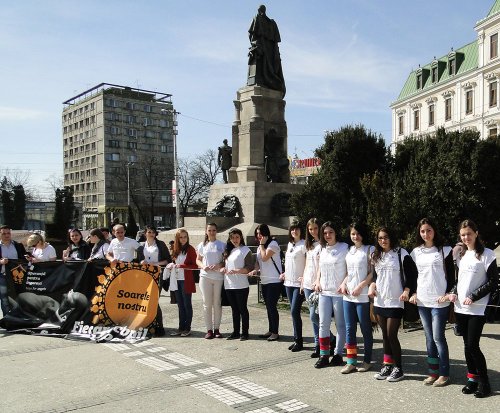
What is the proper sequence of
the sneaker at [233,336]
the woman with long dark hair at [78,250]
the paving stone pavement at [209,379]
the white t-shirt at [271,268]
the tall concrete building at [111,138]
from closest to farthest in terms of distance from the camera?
the paving stone pavement at [209,379]
the white t-shirt at [271,268]
the sneaker at [233,336]
the woman with long dark hair at [78,250]
the tall concrete building at [111,138]

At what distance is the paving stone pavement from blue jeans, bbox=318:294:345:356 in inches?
17.6

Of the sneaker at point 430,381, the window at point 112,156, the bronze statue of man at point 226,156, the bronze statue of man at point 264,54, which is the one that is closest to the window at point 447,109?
the bronze statue of man at point 264,54

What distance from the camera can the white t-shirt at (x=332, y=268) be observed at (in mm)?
6598

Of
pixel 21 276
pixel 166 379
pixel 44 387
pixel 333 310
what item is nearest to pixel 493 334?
pixel 333 310

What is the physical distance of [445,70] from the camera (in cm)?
5531

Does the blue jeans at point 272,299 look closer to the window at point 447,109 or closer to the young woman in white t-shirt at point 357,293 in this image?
the young woman in white t-shirt at point 357,293

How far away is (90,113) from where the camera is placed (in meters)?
105

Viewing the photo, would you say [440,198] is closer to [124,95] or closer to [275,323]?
[275,323]

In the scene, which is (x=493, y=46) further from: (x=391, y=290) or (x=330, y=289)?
(x=391, y=290)

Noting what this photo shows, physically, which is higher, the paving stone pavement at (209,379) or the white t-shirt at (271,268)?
the white t-shirt at (271,268)

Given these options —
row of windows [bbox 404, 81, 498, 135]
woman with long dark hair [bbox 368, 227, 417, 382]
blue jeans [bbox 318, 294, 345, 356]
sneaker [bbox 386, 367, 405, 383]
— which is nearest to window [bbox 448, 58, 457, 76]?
row of windows [bbox 404, 81, 498, 135]

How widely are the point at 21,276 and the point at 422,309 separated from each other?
719 cm

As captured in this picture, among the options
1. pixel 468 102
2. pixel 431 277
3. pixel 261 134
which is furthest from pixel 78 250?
pixel 468 102

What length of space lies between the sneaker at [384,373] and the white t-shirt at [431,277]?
2.88ft
